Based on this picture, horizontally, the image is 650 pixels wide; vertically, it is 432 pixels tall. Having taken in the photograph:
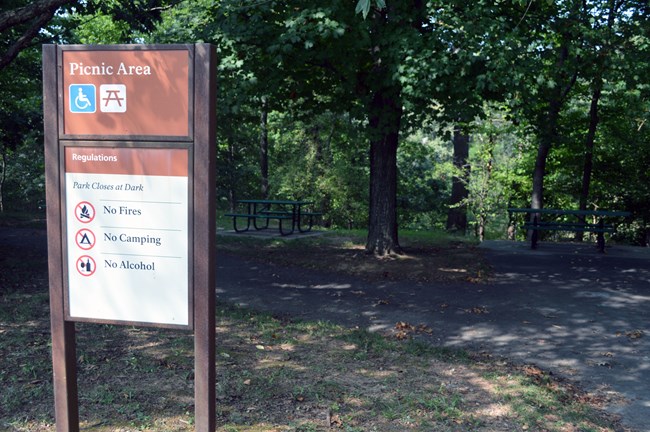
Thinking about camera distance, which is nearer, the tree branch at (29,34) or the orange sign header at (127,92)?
the orange sign header at (127,92)

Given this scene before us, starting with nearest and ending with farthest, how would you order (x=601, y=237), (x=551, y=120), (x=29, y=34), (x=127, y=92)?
(x=127, y=92), (x=29, y=34), (x=551, y=120), (x=601, y=237)

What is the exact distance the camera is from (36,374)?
15.1ft

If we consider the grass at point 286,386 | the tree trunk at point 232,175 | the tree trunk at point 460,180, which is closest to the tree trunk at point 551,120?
the tree trunk at point 460,180

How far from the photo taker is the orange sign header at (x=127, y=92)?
3061mm

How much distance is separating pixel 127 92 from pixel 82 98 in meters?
0.27

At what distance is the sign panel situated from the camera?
3119 millimetres

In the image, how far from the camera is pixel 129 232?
10.4ft

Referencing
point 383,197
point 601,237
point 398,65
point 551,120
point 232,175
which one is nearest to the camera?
point 398,65

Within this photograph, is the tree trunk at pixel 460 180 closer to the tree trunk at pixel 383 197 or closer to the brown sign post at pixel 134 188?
the tree trunk at pixel 383 197

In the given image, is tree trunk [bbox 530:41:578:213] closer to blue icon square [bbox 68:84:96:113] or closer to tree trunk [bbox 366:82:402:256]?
tree trunk [bbox 366:82:402:256]

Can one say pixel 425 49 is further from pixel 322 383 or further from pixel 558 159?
pixel 558 159

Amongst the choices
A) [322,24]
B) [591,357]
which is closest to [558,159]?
[322,24]

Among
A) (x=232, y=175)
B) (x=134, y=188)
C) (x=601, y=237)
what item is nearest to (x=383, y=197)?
(x=601, y=237)

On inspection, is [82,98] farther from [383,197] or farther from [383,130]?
[383,197]
